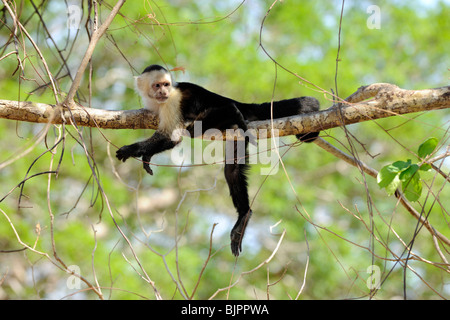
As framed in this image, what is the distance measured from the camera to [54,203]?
841 centimetres

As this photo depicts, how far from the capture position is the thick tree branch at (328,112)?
8.57 feet

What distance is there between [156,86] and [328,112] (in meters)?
1.64

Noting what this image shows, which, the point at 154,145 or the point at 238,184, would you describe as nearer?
the point at 154,145

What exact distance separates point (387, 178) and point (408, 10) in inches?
425

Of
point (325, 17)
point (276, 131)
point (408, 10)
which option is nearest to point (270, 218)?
point (325, 17)

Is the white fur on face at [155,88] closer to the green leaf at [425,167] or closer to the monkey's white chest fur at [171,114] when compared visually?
the monkey's white chest fur at [171,114]

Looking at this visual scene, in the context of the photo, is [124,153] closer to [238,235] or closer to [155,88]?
[155,88]

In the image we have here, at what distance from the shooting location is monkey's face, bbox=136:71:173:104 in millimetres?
3852

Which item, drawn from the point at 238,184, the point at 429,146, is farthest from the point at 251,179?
the point at 429,146

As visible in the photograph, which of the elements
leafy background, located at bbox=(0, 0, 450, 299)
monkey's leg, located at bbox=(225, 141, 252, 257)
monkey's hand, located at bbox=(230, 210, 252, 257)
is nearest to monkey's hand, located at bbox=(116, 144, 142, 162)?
monkey's leg, located at bbox=(225, 141, 252, 257)

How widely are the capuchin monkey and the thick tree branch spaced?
48 cm

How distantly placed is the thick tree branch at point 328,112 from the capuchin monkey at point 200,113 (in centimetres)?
48

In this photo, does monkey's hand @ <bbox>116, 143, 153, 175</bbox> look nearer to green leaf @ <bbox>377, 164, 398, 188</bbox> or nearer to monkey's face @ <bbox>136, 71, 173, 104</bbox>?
monkey's face @ <bbox>136, 71, 173, 104</bbox>

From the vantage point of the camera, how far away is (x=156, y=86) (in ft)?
13.0
